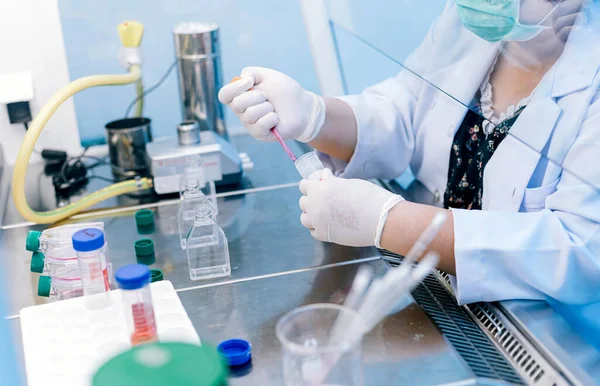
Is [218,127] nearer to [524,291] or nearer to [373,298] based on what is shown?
[524,291]

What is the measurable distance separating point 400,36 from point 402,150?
0.45 metres

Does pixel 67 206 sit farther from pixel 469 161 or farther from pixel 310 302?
pixel 469 161

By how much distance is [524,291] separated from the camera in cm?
128

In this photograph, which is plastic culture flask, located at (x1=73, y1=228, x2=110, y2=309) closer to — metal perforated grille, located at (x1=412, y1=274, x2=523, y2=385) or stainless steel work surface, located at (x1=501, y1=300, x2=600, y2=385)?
metal perforated grille, located at (x1=412, y1=274, x2=523, y2=385)

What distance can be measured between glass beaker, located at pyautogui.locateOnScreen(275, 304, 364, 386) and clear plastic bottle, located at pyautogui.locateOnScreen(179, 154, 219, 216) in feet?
2.58

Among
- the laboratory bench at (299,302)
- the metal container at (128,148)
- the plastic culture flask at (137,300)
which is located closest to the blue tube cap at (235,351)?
the laboratory bench at (299,302)

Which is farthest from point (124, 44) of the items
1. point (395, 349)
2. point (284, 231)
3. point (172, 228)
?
point (395, 349)

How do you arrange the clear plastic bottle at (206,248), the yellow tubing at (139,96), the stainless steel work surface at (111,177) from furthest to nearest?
the yellow tubing at (139,96), the stainless steel work surface at (111,177), the clear plastic bottle at (206,248)

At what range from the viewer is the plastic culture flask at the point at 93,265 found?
1143mm

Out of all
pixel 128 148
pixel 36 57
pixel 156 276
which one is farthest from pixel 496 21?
pixel 36 57

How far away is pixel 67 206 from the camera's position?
1789mm

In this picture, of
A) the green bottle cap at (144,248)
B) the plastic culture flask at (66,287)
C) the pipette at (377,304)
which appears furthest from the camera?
the green bottle cap at (144,248)

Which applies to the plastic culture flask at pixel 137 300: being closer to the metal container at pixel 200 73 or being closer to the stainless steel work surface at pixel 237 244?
the stainless steel work surface at pixel 237 244

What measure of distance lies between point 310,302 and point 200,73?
2.93ft
